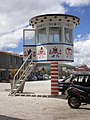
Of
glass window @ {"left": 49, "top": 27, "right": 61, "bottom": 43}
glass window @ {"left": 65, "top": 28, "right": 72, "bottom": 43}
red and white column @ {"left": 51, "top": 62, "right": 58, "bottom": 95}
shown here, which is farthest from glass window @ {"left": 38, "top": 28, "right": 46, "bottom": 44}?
red and white column @ {"left": 51, "top": 62, "right": 58, "bottom": 95}

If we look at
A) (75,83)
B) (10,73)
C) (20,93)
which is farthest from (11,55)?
(75,83)

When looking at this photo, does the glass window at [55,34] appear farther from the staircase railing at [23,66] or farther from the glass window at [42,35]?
the staircase railing at [23,66]

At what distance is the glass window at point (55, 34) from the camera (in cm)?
2252

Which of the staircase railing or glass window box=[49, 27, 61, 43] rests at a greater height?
glass window box=[49, 27, 61, 43]

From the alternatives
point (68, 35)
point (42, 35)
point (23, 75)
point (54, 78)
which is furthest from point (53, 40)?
point (23, 75)

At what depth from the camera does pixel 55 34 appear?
74.8ft

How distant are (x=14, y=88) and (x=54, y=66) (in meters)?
3.94

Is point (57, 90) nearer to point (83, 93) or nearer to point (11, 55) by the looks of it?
point (83, 93)

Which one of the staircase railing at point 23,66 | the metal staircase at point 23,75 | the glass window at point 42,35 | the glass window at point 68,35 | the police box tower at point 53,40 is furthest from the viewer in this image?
the metal staircase at point 23,75


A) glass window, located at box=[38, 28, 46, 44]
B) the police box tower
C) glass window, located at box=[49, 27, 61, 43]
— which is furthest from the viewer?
glass window, located at box=[38, 28, 46, 44]

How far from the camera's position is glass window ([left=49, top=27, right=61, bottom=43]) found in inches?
886

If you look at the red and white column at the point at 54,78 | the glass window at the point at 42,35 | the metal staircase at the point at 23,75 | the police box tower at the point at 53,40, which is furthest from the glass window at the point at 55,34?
the metal staircase at the point at 23,75

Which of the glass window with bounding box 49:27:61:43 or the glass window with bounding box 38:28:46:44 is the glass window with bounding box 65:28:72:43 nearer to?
the glass window with bounding box 49:27:61:43

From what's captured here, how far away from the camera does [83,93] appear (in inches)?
578
